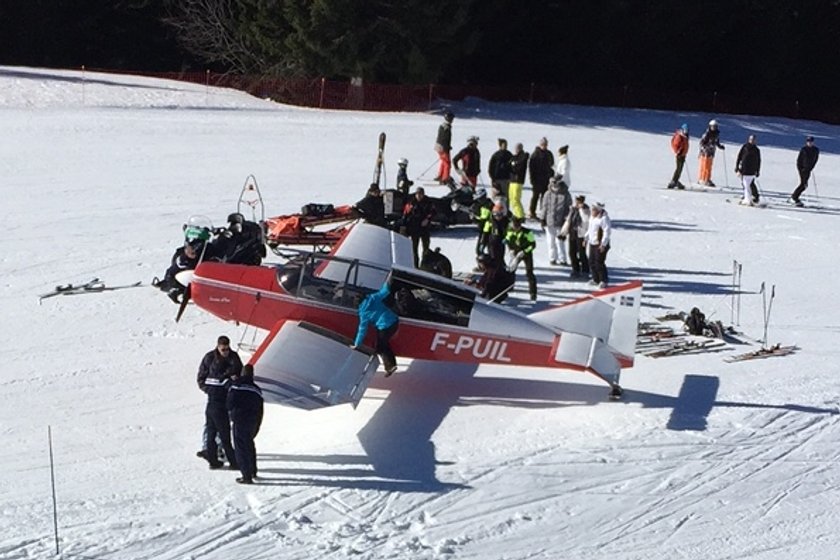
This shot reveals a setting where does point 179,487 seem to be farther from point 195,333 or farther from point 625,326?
point 625,326

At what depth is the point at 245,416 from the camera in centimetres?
1264

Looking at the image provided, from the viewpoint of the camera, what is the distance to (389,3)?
4138 cm

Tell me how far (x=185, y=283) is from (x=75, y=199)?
843 cm

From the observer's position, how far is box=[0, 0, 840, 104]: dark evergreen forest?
41344 mm

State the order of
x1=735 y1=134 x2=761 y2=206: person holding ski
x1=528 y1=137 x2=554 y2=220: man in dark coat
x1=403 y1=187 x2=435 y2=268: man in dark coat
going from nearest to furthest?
x1=403 y1=187 x2=435 y2=268: man in dark coat, x1=528 y1=137 x2=554 y2=220: man in dark coat, x1=735 y1=134 x2=761 y2=206: person holding ski

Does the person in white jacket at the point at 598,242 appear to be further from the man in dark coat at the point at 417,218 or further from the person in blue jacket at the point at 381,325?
the person in blue jacket at the point at 381,325

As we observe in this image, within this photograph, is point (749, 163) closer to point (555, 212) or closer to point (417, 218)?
point (555, 212)

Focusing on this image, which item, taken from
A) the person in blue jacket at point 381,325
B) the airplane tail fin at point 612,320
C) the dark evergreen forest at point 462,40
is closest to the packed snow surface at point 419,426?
the person in blue jacket at point 381,325

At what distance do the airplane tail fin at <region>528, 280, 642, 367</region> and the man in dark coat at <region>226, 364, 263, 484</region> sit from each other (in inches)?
175

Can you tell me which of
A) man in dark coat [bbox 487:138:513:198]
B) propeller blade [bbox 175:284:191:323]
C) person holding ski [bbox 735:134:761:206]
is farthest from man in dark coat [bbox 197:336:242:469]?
person holding ski [bbox 735:134:761:206]

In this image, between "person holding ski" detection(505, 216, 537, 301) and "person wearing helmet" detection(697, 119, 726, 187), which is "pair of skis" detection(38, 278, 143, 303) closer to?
"person holding ski" detection(505, 216, 537, 301)

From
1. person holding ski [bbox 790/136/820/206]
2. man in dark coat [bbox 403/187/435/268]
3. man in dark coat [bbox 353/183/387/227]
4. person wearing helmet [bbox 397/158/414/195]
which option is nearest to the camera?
man in dark coat [bbox 403/187/435/268]

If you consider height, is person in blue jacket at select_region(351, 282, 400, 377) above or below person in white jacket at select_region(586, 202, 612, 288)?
below

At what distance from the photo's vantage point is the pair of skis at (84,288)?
61.3ft
